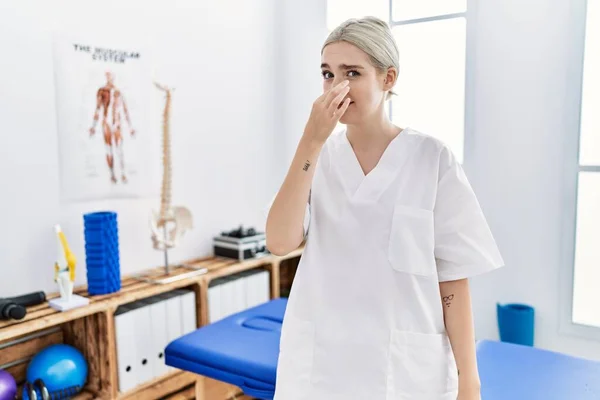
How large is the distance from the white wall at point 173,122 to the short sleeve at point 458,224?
0.78 m

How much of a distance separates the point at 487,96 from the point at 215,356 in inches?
78.5

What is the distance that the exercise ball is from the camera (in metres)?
1.86

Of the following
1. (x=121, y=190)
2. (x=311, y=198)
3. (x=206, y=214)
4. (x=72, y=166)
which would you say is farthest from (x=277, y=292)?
(x=311, y=198)

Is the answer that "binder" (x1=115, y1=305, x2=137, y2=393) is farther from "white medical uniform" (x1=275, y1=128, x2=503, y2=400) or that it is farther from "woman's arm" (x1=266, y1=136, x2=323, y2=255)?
"woman's arm" (x1=266, y1=136, x2=323, y2=255)

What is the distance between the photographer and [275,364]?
1770 mm

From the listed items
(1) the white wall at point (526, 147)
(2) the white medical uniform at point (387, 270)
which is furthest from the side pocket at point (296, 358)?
(1) the white wall at point (526, 147)

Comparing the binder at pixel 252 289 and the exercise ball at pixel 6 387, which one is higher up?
the binder at pixel 252 289

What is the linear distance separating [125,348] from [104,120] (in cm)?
103

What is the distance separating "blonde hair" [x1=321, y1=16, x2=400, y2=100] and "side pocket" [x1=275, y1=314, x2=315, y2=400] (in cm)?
61

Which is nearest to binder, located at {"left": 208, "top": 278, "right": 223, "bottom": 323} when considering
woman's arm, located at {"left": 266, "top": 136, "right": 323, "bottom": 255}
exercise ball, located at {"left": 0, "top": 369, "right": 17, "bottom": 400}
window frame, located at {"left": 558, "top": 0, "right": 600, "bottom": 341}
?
exercise ball, located at {"left": 0, "top": 369, "right": 17, "bottom": 400}

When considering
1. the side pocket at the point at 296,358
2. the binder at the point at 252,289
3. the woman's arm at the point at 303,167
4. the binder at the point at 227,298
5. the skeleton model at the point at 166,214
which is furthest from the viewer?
A: the binder at the point at 252,289

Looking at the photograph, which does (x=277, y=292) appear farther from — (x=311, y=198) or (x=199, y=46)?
(x=311, y=198)

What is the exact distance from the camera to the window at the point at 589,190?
8.48ft

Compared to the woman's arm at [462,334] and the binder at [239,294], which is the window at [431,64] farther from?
the woman's arm at [462,334]
